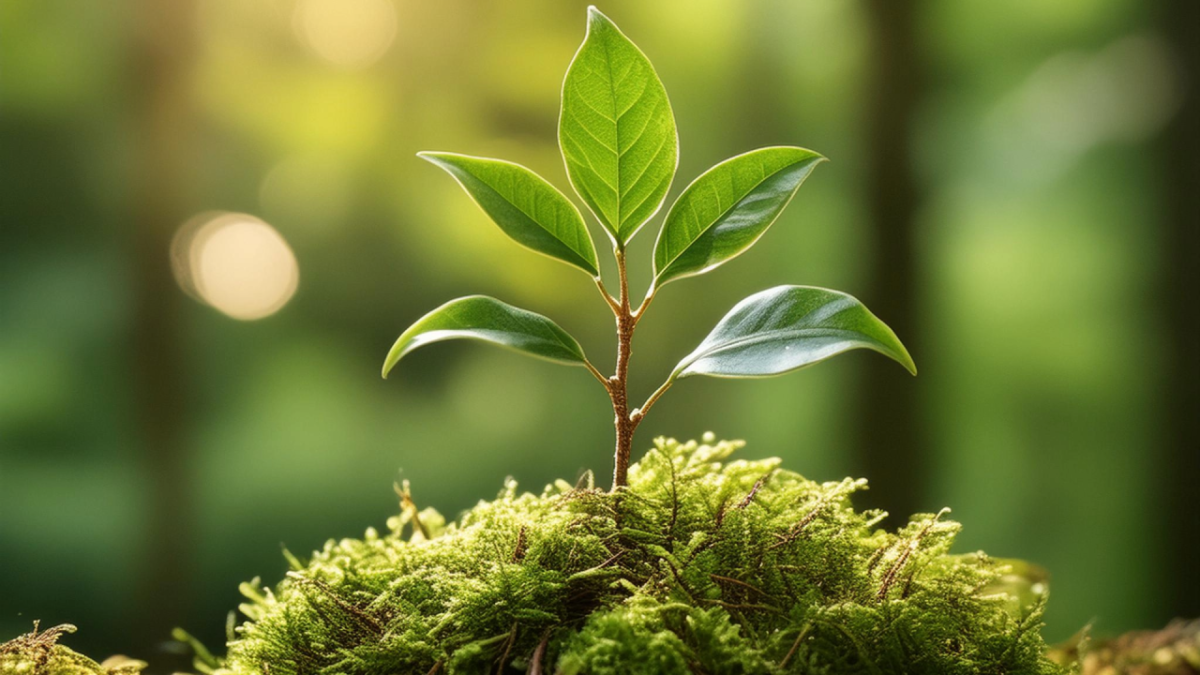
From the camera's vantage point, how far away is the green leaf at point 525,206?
528 millimetres

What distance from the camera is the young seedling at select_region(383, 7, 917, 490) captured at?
494 mm

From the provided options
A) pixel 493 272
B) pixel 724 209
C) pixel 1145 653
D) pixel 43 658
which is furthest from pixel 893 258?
pixel 43 658

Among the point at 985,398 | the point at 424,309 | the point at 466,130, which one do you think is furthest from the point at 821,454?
the point at 466,130

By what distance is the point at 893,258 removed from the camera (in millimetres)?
2781

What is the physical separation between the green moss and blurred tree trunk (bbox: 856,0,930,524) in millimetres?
2403

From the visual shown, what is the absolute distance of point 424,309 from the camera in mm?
4016

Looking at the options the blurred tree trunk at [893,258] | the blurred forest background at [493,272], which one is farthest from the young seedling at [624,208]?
the blurred forest background at [493,272]

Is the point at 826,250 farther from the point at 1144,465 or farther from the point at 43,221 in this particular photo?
the point at 43,221

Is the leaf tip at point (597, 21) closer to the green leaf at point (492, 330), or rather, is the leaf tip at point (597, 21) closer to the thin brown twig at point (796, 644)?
the green leaf at point (492, 330)

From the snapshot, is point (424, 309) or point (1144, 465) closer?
point (1144, 465)

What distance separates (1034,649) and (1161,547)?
3762 millimetres

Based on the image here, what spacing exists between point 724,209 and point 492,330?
188mm

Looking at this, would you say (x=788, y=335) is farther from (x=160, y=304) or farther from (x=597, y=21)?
(x=160, y=304)

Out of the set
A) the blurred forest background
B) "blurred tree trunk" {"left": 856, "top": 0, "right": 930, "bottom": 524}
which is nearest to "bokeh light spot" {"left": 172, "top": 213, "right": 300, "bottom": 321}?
the blurred forest background
